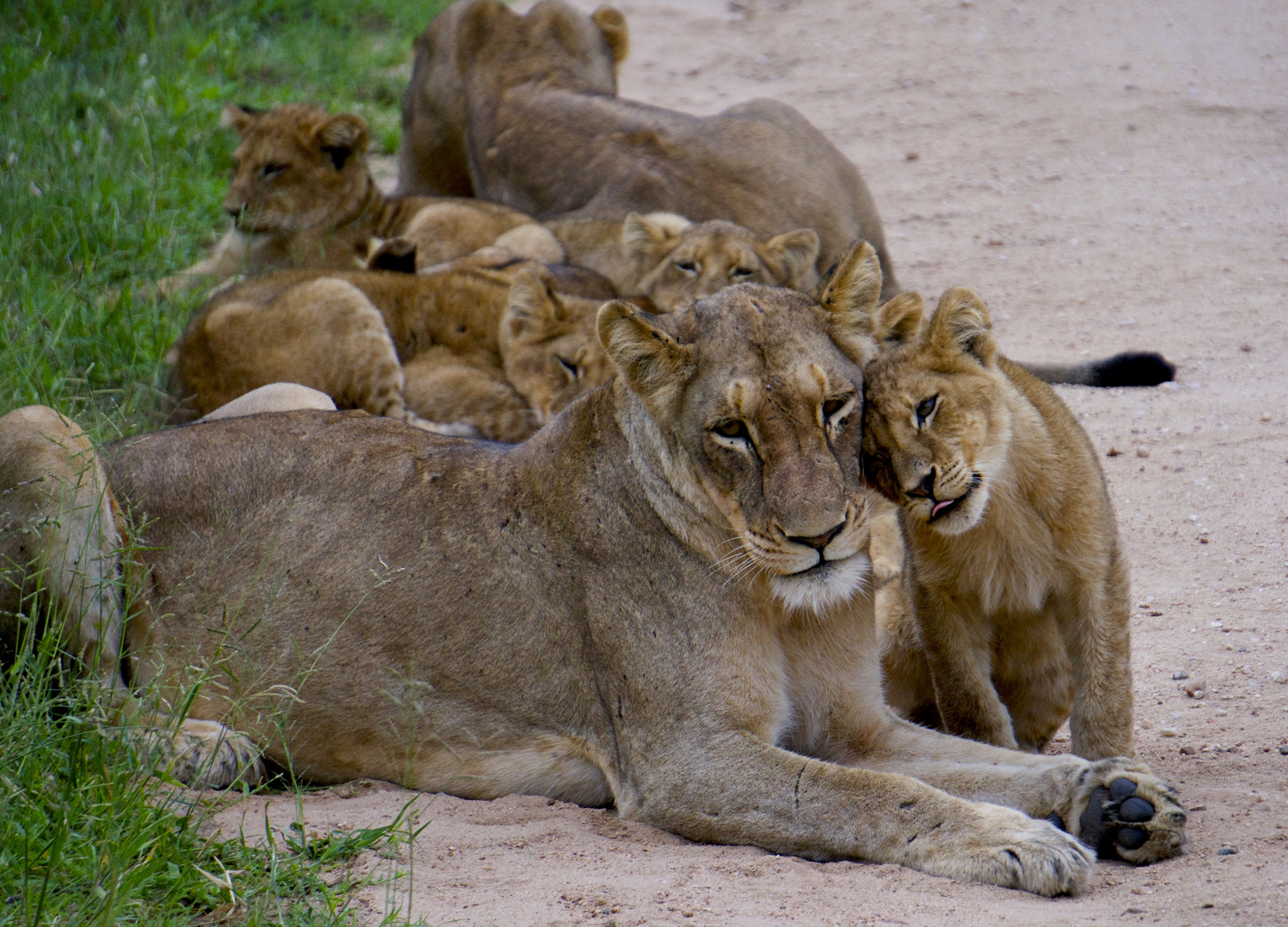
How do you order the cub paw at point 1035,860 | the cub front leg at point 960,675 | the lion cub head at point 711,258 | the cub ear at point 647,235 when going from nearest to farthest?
the cub paw at point 1035,860, the cub front leg at point 960,675, the lion cub head at point 711,258, the cub ear at point 647,235

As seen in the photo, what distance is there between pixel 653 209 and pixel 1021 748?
4309 millimetres

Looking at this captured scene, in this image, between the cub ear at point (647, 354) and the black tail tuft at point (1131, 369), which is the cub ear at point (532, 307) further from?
the cub ear at point (647, 354)

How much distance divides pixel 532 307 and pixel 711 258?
0.87 metres

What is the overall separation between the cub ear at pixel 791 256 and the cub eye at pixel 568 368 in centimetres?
106

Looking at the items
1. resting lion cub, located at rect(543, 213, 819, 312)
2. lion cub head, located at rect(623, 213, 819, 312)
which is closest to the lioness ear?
resting lion cub, located at rect(543, 213, 819, 312)

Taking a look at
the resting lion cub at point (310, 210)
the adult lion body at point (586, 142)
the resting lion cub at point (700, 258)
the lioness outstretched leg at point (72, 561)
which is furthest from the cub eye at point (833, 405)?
the resting lion cub at point (310, 210)

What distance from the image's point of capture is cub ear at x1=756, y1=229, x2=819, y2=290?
6.86 meters

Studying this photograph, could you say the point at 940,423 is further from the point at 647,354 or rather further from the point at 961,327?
the point at 647,354

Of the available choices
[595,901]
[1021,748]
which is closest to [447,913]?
[595,901]

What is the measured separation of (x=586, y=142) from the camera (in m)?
8.48

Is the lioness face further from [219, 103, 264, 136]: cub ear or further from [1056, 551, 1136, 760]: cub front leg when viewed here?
[219, 103, 264, 136]: cub ear

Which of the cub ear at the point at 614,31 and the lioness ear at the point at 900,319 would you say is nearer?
the lioness ear at the point at 900,319

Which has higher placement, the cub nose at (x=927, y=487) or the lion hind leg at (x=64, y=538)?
the cub nose at (x=927, y=487)

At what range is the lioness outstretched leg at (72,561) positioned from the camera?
13.1 ft
